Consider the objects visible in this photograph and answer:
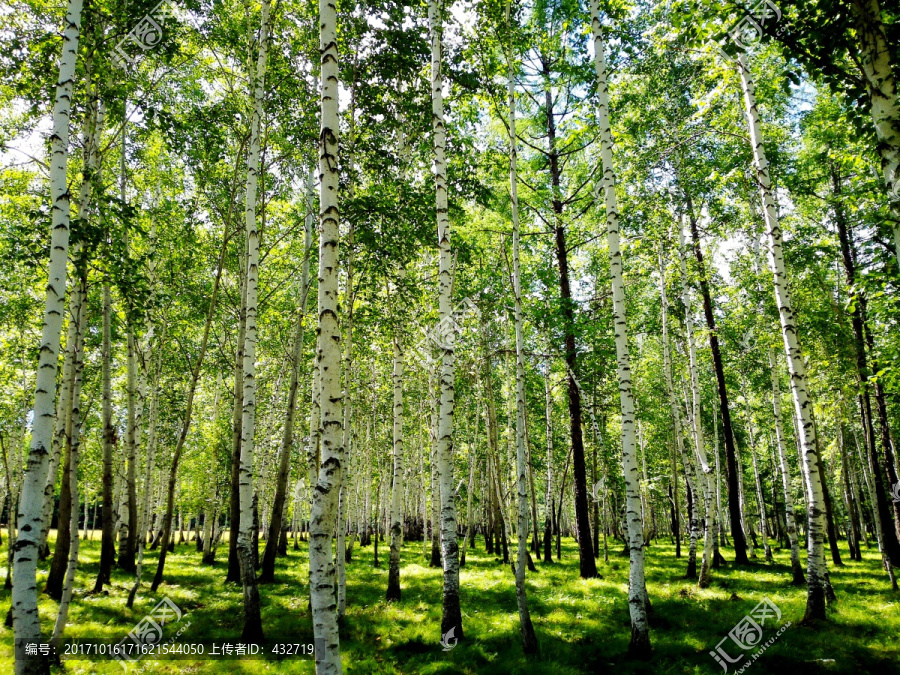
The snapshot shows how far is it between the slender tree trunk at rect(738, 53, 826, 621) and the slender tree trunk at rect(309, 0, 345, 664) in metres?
8.00

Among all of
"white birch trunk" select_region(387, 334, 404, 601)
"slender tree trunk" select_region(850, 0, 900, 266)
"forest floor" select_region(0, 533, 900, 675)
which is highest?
"slender tree trunk" select_region(850, 0, 900, 266)

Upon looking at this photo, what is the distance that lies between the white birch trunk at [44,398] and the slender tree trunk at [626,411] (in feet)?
24.1

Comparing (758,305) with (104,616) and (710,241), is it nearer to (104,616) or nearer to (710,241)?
(710,241)

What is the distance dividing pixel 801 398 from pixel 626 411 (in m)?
3.52

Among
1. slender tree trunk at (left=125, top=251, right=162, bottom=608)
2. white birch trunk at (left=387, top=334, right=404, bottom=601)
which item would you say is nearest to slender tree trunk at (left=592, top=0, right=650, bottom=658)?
white birch trunk at (left=387, top=334, right=404, bottom=601)

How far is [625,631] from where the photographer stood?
27.4ft

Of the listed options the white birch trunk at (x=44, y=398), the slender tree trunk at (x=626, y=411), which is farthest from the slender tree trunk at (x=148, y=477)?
the slender tree trunk at (x=626, y=411)

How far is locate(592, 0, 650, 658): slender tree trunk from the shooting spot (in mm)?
6992

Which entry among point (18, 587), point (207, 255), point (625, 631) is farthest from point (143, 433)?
point (625, 631)

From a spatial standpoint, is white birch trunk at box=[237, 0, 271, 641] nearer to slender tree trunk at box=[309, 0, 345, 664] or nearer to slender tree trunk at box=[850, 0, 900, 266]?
slender tree trunk at box=[309, 0, 345, 664]

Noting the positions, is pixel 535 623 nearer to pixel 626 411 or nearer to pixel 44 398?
pixel 626 411

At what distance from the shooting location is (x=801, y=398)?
8172 millimetres

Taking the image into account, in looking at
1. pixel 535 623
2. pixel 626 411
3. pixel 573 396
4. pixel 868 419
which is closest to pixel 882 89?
pixel 626 411

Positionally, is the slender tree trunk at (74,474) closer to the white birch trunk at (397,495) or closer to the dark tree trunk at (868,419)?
the white birch trunk at (397,495)
